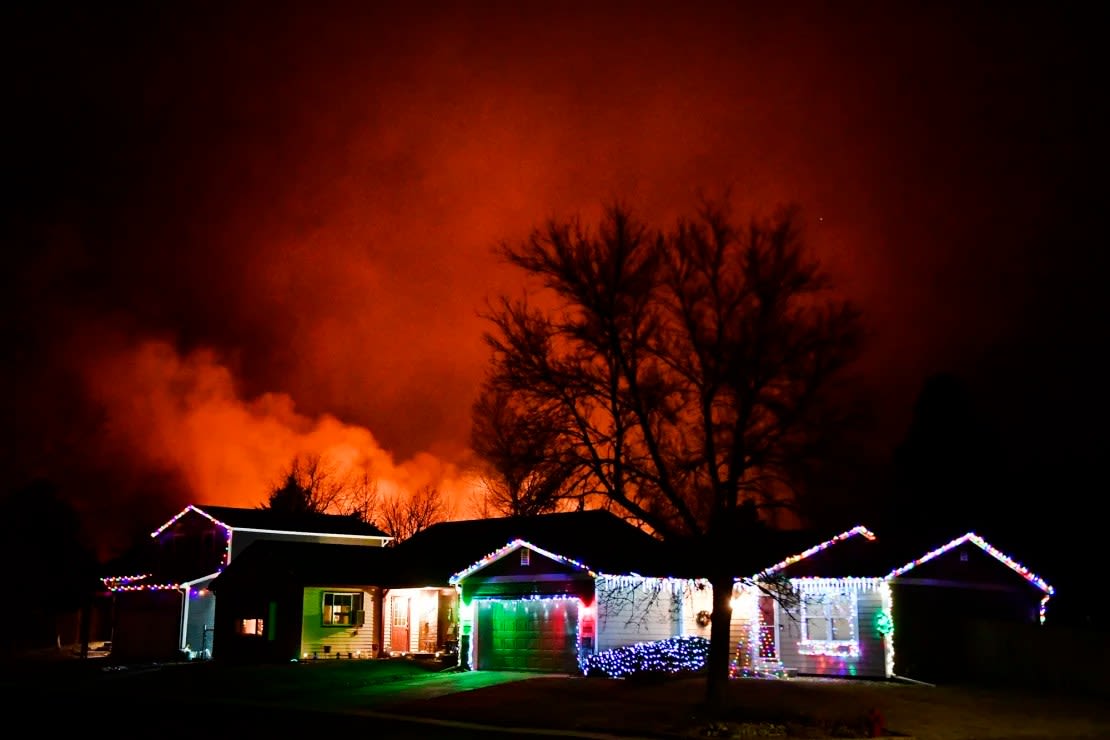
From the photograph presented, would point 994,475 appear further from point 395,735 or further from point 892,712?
point 395,735

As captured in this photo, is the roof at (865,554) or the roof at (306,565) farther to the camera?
the roof at (306,565)

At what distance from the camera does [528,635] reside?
3728 cm

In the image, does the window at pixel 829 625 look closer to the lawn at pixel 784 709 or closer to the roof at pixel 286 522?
the lawn at pixel 784 709

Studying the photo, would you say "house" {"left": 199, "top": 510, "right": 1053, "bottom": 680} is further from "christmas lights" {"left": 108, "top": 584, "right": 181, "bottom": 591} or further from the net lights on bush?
"christmas lights" {"left": 108, "top": 584, "right": 181, "bottom": 591}

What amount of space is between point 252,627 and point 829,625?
23.7m

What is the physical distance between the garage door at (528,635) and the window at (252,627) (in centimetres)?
1156

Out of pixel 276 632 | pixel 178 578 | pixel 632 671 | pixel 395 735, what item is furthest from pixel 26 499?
pixel 395 735

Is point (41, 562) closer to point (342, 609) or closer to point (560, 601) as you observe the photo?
point (342, 609)

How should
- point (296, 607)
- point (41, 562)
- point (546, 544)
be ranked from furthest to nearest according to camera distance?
point (41, 562), point (296, 607), point (546, 544)

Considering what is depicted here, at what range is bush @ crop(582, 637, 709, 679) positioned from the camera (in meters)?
34.0

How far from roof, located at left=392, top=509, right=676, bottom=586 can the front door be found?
1.11 metres

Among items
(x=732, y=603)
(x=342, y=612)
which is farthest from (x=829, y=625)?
(x=342, y=612)

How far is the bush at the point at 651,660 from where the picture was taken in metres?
34.0

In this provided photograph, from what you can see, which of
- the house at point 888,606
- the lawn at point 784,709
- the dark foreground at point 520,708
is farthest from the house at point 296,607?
the house at point 888,606
